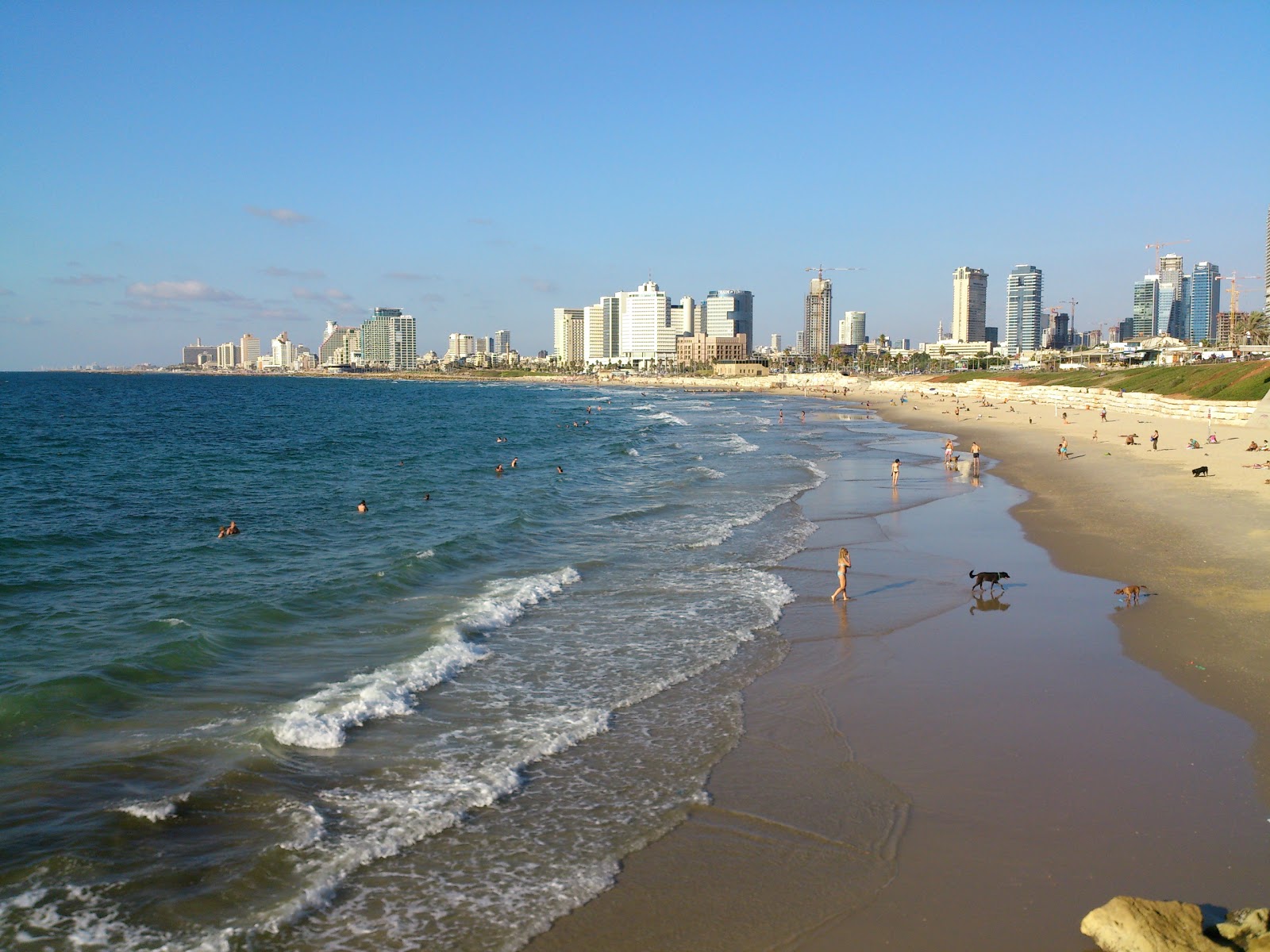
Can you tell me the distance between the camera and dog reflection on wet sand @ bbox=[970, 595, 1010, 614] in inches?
639

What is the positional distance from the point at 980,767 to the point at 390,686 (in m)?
7.79

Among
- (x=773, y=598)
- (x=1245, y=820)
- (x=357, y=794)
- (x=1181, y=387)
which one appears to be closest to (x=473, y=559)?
(x=773, y=598)

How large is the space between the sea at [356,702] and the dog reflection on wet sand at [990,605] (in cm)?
360

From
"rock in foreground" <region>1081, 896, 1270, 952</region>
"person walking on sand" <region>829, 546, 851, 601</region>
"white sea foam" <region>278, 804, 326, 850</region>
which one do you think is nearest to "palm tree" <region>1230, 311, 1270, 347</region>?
"person walking on sand" <region>829, 546, 851, 601</region>

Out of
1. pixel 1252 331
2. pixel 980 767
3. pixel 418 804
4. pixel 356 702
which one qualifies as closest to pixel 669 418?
pixel 356 702

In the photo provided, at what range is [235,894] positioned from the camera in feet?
24.4

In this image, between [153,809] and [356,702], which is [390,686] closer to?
[356,702]

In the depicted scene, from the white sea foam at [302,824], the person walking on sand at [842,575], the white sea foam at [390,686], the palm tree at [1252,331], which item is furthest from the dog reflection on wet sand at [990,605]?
the palm tree at [1252,331]

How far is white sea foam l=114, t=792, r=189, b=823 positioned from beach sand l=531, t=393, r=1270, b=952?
4.43 m

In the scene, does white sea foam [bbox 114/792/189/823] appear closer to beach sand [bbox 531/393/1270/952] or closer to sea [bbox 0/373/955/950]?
sea [bbox 0/373/955/950]

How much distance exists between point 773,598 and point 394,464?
→ 31.2 m

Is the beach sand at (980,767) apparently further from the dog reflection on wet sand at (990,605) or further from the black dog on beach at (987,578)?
the black dog on beach at (987,578)

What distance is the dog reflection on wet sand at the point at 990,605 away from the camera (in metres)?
16.2

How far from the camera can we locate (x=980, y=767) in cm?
957
